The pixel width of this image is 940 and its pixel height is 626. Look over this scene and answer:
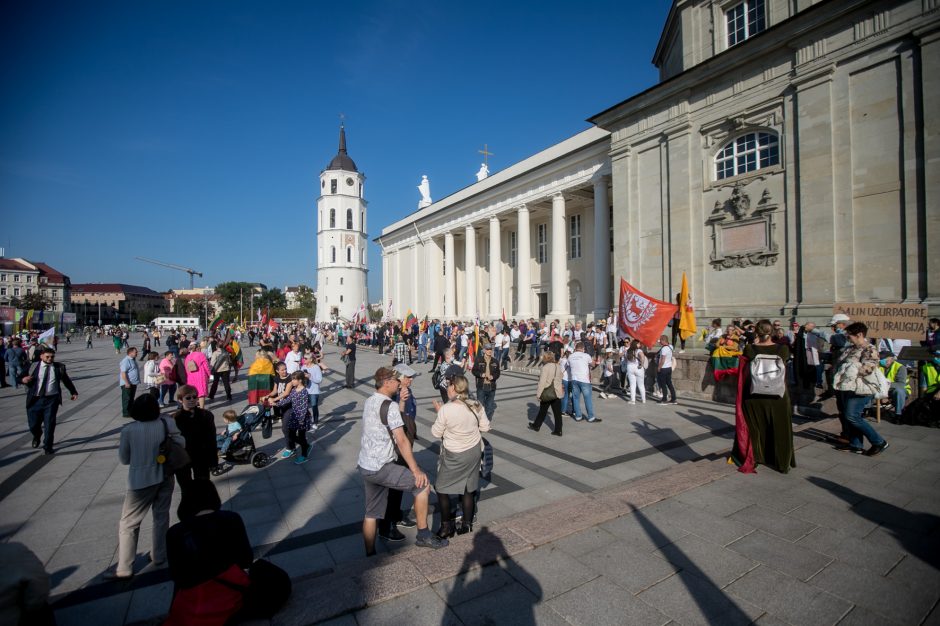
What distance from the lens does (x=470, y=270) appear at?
120ft

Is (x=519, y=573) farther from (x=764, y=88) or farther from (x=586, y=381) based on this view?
(x=764, y=88)

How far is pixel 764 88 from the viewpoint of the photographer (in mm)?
16688

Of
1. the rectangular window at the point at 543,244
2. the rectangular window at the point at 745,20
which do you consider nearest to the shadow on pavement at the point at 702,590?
the rectangular window at the point at 745,20

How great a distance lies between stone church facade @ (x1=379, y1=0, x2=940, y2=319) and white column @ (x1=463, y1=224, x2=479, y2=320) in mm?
12500

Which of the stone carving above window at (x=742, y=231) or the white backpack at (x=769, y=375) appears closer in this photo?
the white backpack at (x=769, y=375)

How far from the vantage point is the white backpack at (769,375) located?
5281mm

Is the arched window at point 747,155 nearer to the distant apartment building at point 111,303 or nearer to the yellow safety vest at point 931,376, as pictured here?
the yellow safety vest at point 931,376

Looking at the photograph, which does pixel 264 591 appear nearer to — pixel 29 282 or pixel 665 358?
pixel 665 358

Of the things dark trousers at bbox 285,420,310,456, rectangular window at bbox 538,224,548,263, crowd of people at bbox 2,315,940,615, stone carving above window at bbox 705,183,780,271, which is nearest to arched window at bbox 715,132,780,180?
stone carving above window at bbox 705,183,780,271

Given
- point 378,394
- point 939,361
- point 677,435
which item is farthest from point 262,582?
point 939,361

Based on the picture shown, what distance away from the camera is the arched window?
16.7m

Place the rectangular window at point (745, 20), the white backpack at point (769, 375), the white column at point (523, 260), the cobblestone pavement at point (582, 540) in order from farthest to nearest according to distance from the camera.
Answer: the white column at point (523, 260) → the rectangular window at point (745, 20) → the white backpack at point (769, 375) → the cobblestone pavement at point (582, 540)

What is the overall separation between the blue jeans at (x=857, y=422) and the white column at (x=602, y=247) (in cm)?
1831

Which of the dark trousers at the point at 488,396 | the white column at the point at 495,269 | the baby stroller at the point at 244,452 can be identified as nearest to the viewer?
the baby stroller at the point at 244,452
